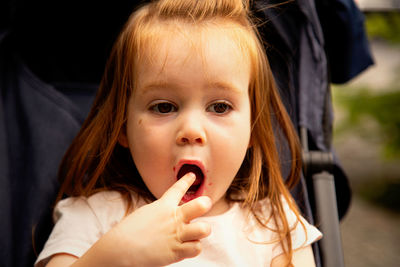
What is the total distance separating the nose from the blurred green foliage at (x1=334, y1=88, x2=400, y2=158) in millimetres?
2001

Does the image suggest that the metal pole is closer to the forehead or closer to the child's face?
the child's face

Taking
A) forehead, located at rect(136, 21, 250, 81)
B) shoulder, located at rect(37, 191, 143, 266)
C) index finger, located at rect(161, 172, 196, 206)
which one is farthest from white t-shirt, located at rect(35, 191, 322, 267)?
forehead, located at rect(136, 21, 250, 81)

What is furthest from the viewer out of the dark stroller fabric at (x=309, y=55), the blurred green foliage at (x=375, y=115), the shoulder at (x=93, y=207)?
the blurred green foliage at (x=375, y=115)

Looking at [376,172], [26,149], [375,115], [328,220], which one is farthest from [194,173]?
[376,172]

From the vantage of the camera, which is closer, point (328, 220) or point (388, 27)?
point (328, 220)

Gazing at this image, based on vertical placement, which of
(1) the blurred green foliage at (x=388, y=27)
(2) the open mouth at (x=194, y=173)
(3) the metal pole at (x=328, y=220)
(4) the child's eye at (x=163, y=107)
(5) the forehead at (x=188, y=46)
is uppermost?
(5) the forehead at (x=188, y=46)

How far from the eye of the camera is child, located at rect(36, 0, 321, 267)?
29.7 inches

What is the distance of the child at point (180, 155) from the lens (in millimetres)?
753

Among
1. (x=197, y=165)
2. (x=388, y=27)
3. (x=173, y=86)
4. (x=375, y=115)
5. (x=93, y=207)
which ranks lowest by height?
(x=375, y=115)

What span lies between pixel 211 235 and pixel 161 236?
261 millimetres

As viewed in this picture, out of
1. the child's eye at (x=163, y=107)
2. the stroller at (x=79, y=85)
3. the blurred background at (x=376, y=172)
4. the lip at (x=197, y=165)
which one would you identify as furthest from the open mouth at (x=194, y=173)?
the blurred background at (x=376, y=172)

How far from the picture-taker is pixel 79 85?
1.48 meters

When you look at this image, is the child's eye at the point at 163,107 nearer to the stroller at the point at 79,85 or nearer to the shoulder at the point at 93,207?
the shoulder at the point at 93,207

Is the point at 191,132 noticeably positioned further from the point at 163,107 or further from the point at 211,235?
the point at 211,235
